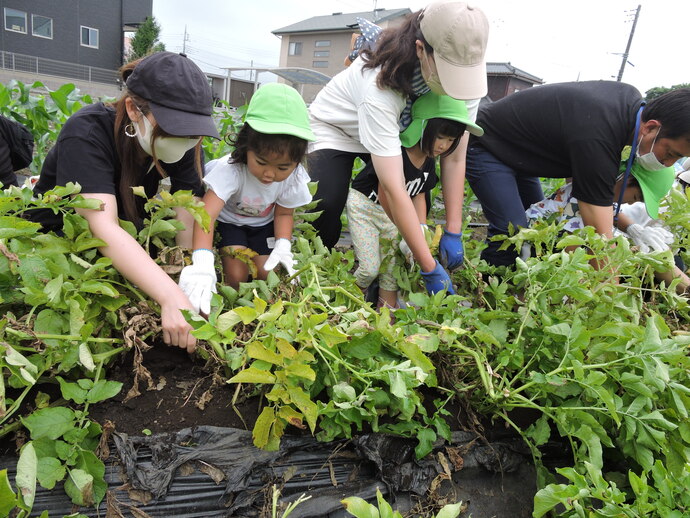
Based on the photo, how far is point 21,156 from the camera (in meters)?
2.48

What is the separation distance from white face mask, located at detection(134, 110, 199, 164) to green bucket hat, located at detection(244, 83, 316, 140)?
0.23 meters

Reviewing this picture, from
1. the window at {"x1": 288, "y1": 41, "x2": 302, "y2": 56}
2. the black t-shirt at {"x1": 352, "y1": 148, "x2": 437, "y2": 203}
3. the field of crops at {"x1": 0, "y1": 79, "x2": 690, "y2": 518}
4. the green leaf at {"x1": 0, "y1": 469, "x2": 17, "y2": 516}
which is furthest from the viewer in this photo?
the window at {"x1": 288, "y1": 41, "x2": 302, "y2": 56}

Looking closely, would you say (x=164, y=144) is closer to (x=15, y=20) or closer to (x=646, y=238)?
(x=646, y=238)

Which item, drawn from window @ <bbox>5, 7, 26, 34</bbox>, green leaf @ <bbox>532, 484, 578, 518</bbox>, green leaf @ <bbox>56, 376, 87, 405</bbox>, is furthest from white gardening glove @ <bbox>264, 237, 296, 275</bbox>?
window @ <bbox>5, 7, 26, 34</bbox>

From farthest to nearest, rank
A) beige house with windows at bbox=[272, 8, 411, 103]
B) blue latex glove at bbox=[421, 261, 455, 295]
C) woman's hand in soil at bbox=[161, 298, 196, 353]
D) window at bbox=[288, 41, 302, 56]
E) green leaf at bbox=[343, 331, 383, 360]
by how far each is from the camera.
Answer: window at bbox=[288, 41, 302, 56], beige house with windows at bbox=[272, 8, 411, 103], blue latex glove at bbox=[421, 261, 455, 295], woman's hand in soil at bbox=[161, 298, 196, 353], green leaf at bbox=[343, 331, 383, 360]

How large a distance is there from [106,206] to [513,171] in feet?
6.56

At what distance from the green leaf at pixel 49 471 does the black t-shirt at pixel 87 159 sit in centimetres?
A: 73

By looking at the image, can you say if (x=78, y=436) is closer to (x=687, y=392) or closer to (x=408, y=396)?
(x=408, y=396)

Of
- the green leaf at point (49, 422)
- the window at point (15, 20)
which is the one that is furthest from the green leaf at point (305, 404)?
the window at point (15, 20)

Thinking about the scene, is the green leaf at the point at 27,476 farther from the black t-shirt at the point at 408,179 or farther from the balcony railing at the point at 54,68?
the balcony railing at the point at 54,68

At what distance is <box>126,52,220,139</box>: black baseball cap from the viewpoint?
1362mm

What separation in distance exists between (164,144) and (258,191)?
480mm

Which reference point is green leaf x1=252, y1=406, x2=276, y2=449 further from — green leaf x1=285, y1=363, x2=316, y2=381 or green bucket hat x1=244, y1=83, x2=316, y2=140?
green bucket hat x1=244, y1=83, x2=316, y2=140

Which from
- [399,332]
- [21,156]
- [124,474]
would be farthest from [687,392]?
[21,156]
